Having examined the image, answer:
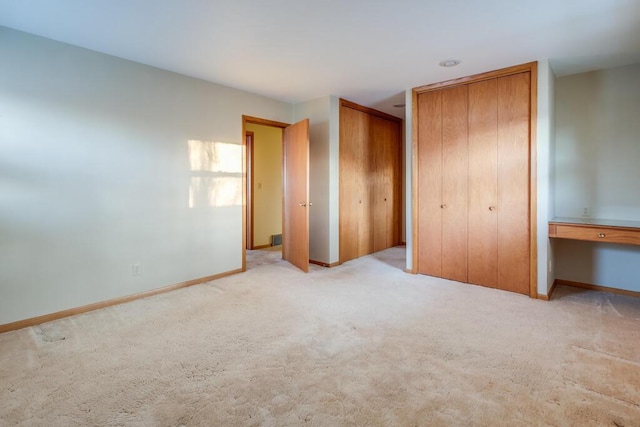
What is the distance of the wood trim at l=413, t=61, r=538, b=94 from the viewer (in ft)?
10.7

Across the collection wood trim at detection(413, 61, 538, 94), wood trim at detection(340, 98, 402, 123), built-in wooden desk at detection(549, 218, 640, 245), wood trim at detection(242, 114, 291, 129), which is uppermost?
wood trim at detection(340, 98, 402, 123)

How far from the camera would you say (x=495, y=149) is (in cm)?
351

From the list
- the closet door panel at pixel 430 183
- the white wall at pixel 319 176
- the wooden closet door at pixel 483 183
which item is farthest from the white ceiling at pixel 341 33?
the white wall at pixel 319 176

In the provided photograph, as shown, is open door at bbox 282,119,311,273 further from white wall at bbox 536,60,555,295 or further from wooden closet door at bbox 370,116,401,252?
white wall at bbox 536,60,555,295

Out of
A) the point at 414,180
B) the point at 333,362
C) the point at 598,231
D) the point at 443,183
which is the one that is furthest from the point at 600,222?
the point at 333,362

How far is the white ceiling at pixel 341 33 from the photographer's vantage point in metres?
2.26

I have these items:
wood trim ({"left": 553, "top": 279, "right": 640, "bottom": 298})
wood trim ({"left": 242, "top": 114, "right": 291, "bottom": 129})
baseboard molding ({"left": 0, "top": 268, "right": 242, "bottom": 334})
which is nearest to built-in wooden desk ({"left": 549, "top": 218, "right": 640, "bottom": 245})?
wood trim ({"left": 553, "top": 279, "right": 640, "bottom": 298})

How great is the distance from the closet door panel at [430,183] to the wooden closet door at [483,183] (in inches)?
14.3

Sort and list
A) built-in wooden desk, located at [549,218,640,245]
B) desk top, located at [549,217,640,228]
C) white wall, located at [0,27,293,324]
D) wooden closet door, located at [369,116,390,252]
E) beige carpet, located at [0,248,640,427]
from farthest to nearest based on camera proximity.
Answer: wooden closet door, located at [369,116,390,252] → desk top, located at [549,217,640,228] → built-in wooden desk, located at [549,218,640,245] → white wall, located at [0,27,293,324] → beige carpet, located at [0,248,640,427]

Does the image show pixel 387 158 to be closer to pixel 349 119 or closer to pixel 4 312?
pixel 349 119

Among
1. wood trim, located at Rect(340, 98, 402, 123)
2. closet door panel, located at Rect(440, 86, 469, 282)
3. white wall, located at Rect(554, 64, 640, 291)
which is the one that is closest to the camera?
white wall, located at Rect(554, 64, 640, 291)

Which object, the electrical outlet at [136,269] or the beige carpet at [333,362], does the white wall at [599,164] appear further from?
the electrical outlet at [136,269]

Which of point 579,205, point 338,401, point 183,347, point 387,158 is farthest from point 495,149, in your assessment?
point 183,347

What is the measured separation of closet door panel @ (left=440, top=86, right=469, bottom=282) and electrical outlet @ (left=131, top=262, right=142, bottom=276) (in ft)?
11.2
